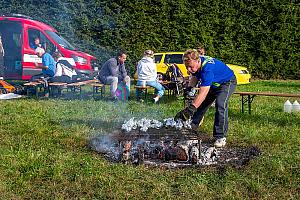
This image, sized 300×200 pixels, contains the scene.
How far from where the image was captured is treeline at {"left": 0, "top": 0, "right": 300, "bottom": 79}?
60.2 ft

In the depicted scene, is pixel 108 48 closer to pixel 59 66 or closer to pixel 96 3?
pixel 96 3

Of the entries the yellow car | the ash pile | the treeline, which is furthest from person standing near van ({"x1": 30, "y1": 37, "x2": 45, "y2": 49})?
the ash pile

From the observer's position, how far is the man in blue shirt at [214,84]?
595 cm

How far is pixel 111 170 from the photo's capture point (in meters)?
5.03

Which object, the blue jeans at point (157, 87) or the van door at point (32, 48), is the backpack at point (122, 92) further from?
the van door at point (32, 48)

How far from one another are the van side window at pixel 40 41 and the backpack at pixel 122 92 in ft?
14.3

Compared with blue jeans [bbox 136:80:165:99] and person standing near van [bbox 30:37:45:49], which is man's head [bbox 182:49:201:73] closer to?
blue jeans [bbox 136:80:165:99]

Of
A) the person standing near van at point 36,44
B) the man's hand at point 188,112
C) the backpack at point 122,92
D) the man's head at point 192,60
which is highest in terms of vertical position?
the person standing near van at point 36,44

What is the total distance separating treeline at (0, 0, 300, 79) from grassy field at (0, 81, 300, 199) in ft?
34.4

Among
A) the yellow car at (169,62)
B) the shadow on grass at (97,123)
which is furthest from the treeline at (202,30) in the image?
the shadow on grass at (97,123)

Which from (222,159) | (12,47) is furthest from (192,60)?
(12,47)

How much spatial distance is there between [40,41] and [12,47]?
3.31 ft

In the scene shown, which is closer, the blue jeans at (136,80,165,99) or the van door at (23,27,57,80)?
the blue jeans at (136,80,165,99)

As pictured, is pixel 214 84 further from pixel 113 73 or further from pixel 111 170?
pixel 113 73
